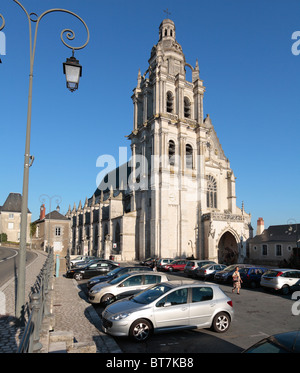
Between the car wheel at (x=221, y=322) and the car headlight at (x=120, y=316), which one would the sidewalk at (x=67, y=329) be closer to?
the car headlight at (x=120, y=316)

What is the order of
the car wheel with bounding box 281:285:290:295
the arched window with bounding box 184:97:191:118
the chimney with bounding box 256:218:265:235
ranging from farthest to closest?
the chimney with bounding box 256:218:265:235
the arched window with bounding box 184:97:191:118
the car wheel with bounding box 281:285:290:295

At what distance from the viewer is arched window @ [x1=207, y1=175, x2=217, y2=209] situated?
41.9 m

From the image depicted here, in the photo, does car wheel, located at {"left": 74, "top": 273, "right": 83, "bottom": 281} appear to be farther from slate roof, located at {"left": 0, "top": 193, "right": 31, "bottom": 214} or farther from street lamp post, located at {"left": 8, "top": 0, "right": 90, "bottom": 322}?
slate roof, located at {"left": 0, "top": 193, "right": 31, "bottom": 214}

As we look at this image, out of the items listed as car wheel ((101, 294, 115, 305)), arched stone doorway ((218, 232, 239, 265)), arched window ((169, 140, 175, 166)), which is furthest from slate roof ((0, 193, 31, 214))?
car wheel ((101, 294, 115, 305))

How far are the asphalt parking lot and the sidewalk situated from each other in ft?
1.96

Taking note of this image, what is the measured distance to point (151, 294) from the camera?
8.59 meters

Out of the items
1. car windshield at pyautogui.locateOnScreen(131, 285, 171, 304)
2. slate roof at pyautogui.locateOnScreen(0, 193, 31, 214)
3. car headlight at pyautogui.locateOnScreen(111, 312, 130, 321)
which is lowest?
car headlight at pyautogui.locateOnScreen(111, 312, 130, 321)

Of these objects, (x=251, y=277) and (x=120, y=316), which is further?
(x=251, y=277)

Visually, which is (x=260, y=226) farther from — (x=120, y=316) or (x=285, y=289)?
(x=120, y=316)

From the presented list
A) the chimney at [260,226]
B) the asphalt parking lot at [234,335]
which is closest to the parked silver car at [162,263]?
the asphalt parking lot at [234,335]

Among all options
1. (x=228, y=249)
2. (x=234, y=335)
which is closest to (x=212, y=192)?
(x=228, y=249)

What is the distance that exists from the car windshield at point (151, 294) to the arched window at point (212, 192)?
3378 cm

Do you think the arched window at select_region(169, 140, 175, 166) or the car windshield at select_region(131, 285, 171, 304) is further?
the arched window at select_region(169, 140, 175, 166)

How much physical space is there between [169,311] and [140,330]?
0.93 metres
